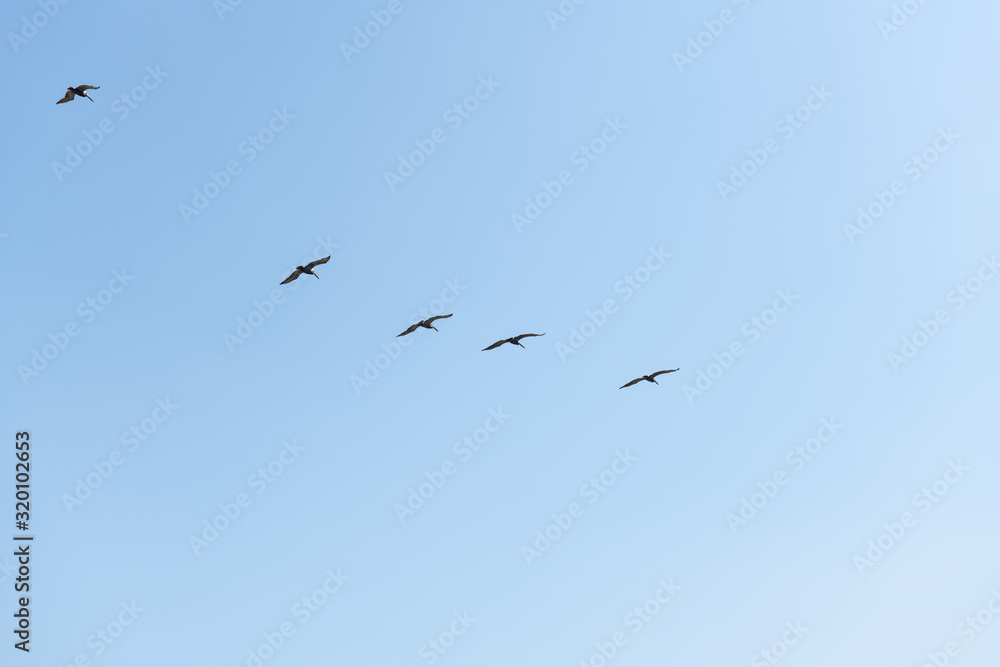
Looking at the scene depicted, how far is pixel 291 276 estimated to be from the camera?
57.3 metres

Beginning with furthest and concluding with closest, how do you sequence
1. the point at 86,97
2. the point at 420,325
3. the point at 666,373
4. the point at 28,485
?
1. the point at 28,485
2. the point at 666,373
3. the point at 420,325
4. the point at 86,97

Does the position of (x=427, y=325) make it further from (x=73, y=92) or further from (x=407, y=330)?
(x=73, y=92)

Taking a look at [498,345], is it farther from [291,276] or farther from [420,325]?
[291,276]

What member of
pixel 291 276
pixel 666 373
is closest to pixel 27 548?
pixel 291 276

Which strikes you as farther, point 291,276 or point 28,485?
point 28,485

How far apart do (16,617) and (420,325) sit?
38.0 m

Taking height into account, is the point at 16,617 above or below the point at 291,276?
below

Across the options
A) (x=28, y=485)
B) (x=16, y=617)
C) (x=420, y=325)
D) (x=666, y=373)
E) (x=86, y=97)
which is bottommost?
(x=16, y=617)

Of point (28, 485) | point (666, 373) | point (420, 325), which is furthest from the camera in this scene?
point (28, 485)

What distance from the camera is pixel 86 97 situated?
179 ft

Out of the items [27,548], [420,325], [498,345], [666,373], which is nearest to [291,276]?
[420,325]

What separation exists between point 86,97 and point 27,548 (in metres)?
34.7

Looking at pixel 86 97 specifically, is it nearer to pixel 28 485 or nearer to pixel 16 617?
pixel 28 485

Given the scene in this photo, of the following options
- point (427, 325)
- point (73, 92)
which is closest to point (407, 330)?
point (427, 325)
